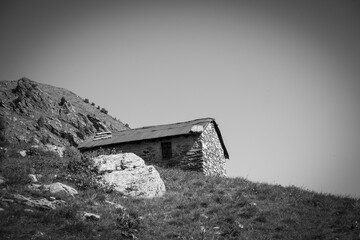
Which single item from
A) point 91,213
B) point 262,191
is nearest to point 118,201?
point 91,213

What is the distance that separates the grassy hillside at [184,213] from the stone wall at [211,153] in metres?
6.24

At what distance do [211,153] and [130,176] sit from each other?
1101cm

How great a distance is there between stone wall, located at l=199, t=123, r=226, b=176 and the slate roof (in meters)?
0.81

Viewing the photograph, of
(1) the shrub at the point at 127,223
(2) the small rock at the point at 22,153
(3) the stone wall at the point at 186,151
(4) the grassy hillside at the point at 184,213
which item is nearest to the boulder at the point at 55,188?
(4) the grassy hillside at the point at 184,213

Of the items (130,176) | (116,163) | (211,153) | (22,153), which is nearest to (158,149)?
(211,153)

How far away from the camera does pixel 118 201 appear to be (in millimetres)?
13469

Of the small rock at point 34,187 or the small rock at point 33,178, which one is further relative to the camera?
the small rock at point 33,178

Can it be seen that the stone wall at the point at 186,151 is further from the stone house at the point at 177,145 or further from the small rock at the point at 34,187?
the small rock at the point at 34,187

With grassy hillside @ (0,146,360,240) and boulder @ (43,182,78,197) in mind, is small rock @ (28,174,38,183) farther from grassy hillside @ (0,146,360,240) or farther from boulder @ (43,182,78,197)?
boulder @ (43,182,78,197)

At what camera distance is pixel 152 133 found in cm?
2591

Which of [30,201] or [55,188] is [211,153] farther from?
[30,201]

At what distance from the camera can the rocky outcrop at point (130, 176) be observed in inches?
592

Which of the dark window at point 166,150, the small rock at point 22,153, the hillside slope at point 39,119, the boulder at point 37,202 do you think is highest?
the hillside slope at point 39,119

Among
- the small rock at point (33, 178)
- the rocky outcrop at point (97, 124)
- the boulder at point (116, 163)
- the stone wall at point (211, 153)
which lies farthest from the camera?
the rocky outcrop at point (97, 124)
